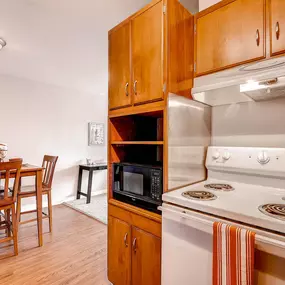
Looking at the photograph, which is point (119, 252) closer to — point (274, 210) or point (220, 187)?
point (220, 187)

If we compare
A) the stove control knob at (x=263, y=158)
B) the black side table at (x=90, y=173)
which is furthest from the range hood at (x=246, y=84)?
the black side table at (x=90, y=173)

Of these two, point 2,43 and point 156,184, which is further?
point 2,43

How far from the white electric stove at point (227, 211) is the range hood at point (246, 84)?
0.36 meters

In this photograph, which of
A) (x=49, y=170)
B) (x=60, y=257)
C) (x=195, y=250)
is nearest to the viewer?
(x=195, y=250)

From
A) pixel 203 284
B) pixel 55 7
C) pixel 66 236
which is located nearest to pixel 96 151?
pixel 66 236

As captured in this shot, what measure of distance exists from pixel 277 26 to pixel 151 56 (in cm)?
72

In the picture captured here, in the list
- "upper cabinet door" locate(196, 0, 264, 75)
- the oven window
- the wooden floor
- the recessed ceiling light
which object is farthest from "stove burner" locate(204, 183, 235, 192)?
the recessed ceiling light

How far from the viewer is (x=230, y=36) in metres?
1.30

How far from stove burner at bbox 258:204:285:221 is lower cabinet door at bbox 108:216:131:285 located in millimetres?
895

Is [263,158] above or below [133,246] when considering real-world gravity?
above

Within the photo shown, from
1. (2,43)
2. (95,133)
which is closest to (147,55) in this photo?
(2,43)

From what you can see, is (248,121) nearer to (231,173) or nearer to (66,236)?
(231,173)

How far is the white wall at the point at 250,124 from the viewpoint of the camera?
4.35 feet

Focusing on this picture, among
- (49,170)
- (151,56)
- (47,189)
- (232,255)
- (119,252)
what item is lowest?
(119,252)
